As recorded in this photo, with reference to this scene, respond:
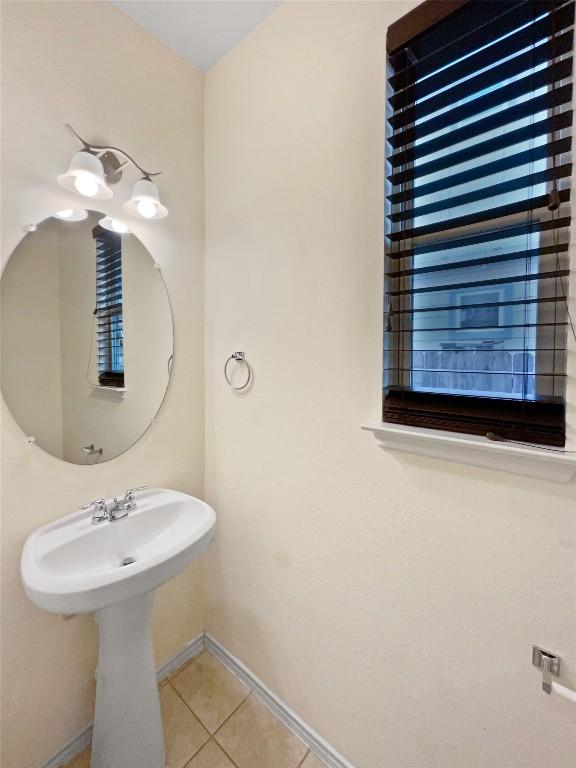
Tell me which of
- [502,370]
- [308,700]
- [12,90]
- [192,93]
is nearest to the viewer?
[502,370]

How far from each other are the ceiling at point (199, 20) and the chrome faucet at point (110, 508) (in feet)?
5.55

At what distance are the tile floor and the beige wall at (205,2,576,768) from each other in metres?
0.11

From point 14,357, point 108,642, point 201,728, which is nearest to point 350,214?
point 14,357

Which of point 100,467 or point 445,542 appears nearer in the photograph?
point 445,542

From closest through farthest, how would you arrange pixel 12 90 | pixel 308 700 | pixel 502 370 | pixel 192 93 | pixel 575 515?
pixel 575 515
pixel 502 370
pixel 12 90
pixel 308 700
pixel 192 93

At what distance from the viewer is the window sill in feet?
2.18

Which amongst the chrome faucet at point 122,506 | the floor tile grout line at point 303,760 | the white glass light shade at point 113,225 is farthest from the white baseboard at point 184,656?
the white glass light shade at point 113,225

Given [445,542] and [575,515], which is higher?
[575,515]

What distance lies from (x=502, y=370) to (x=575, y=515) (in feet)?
1.09

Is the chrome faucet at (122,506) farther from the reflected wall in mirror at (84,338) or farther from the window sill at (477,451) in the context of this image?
the window sill at (477,451)

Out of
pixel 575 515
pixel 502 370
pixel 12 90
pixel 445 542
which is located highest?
pixel 12 90

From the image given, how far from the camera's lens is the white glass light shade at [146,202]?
1119mm

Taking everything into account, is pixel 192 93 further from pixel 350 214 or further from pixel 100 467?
pixel 100 467

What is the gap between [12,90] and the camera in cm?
92
